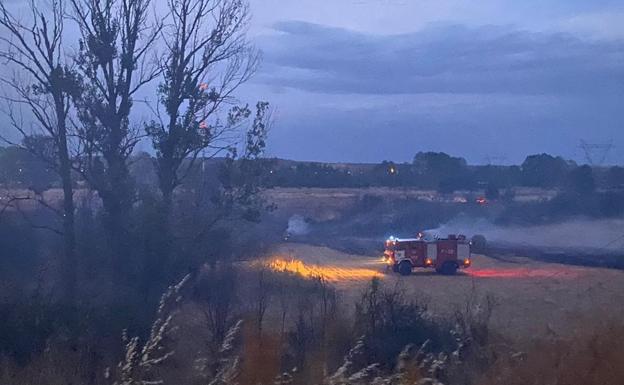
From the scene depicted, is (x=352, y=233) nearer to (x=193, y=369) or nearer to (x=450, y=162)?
(x=450, y=162)

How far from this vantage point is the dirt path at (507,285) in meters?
25.2

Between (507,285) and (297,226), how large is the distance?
147ft

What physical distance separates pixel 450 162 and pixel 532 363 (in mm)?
141934

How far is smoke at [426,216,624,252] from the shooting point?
76.3 m

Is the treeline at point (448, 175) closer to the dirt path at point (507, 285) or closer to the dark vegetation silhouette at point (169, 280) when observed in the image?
the dirt path at point (507, 285)

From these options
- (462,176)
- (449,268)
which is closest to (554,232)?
(449,268)

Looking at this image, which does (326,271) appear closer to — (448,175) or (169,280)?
(169,280)

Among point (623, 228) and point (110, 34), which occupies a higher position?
point (110, 34)

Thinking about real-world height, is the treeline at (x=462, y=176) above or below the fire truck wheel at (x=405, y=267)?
above

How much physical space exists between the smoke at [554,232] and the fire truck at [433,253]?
73.5ft

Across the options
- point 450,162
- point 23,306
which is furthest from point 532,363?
point 450,162

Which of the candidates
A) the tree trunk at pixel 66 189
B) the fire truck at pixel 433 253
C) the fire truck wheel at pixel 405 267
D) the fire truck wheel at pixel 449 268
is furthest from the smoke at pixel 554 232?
the tree trunk at pixel 66 189

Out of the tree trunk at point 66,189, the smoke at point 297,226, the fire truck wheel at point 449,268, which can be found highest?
the tree trunk at point 66,189

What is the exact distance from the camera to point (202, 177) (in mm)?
35594
